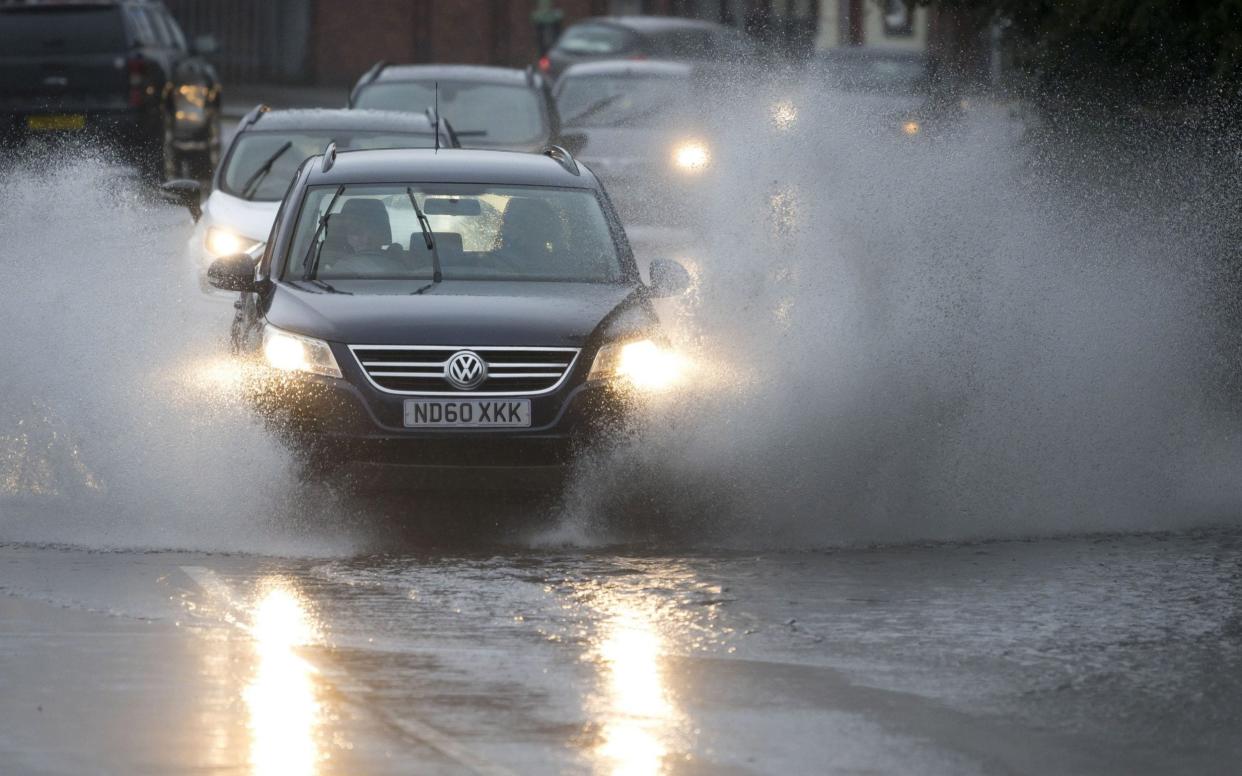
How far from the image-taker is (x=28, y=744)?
242 inches

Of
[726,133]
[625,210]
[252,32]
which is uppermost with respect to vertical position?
[726,133]

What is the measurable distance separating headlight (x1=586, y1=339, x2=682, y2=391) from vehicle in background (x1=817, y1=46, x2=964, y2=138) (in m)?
5.85

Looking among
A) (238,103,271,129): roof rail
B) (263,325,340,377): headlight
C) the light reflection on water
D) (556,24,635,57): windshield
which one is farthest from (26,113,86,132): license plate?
the light reflection on water

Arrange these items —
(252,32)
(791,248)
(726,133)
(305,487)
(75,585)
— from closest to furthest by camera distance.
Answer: (75,585)
(305,487)
(791,248)
(726,133)
(252,32)

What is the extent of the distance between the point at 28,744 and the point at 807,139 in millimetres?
9851

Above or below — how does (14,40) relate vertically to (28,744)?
below

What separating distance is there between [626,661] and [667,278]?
394 centimetres

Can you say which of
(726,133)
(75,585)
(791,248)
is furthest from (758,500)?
(726,133)

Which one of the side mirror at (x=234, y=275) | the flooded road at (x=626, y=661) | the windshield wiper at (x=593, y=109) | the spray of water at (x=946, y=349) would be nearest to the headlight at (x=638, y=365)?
the spray of water at (x=946, y=349)

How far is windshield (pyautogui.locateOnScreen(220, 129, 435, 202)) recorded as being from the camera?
16.7m

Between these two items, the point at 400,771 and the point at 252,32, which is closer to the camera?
the point at 400,771

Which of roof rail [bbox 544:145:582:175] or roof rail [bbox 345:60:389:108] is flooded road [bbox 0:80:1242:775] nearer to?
roof rail [bbox 544:145:582:175]

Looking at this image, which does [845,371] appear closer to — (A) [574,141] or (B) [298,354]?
(B) [298,354]

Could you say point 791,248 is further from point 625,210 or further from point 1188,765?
point 625,210
